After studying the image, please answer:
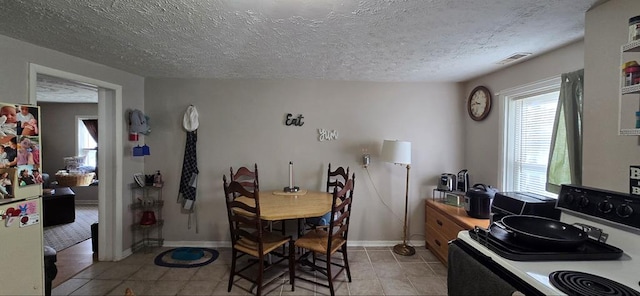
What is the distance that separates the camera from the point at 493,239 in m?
1.11

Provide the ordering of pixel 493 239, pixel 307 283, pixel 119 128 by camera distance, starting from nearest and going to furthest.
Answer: pixel 493 239 → pixel 307 283 → pixel 119 128

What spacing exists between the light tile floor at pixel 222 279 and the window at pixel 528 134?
125 centimetres

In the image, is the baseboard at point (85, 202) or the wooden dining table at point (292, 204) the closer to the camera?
the wooden dining table at point (292, 204)

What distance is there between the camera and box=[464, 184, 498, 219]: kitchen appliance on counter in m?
2.50

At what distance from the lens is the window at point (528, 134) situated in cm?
232

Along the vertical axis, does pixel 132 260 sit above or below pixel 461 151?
below

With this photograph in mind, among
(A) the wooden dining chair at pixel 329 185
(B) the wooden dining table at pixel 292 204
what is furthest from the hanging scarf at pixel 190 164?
(A) the wooden dining chair at pixel 329 185

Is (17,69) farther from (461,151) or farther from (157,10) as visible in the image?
(461,151)

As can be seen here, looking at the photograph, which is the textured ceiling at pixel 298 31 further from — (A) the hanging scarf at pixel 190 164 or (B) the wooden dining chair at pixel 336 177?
(B) the wooden dining chair at pixel 336 177

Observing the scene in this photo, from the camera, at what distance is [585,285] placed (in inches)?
31.9

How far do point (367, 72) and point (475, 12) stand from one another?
1.44 meters

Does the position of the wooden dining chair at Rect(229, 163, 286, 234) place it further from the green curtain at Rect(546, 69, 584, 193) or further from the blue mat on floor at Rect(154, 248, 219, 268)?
the green curtain at Rect(546, 69, 584, 193)

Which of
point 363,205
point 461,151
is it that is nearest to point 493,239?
point 363,205

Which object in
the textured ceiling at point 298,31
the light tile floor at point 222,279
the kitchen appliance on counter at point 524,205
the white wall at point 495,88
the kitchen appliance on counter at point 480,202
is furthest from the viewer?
the kitchen appliance on counter at point 480,202
